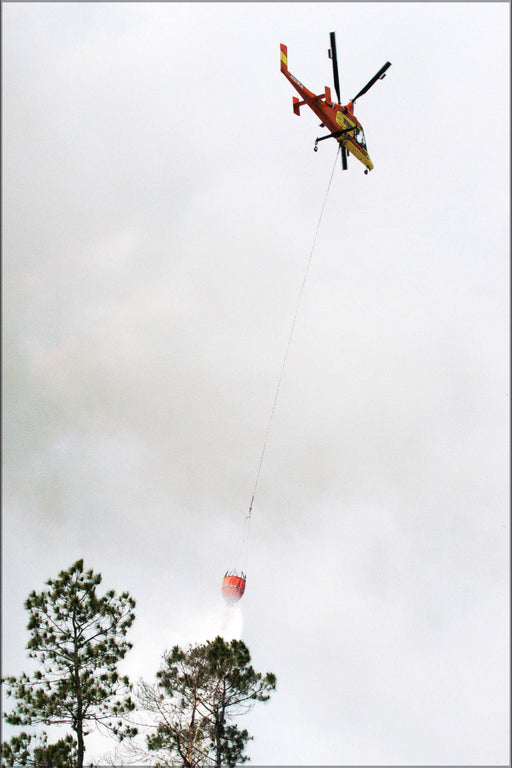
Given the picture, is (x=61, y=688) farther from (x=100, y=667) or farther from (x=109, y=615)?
(x=109, y=615)

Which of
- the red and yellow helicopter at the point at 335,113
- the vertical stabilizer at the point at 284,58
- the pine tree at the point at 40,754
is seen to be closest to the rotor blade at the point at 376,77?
the red and yellow helicopter at the point at 335,113

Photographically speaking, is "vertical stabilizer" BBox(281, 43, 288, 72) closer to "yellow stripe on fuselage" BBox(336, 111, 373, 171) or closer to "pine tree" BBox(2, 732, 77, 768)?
"yellow stripe on fuselage" BBox(336, 111, 373, 171)

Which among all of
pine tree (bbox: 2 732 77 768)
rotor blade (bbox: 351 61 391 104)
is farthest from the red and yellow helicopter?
pine tree (bbox: 2 732 77 768)

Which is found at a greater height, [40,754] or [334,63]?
[334,63]

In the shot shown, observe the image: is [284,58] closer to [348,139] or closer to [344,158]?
[348,139]

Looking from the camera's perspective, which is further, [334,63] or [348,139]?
[348,139]

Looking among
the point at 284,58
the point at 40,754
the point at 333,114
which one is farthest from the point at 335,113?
the point at 40,754

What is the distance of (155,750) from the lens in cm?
2027

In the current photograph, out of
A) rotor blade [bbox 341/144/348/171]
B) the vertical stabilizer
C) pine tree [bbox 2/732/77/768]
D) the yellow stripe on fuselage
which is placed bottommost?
pine tree [bbox 2/732/77/768]

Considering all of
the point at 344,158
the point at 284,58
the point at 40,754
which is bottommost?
the point at 40,754

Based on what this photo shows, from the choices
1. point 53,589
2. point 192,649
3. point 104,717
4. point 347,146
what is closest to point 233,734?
point 192,649

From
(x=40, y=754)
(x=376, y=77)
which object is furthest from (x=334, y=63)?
(x=40, y=754)

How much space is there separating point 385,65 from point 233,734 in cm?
2837

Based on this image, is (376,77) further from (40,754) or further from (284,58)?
(40,754)
